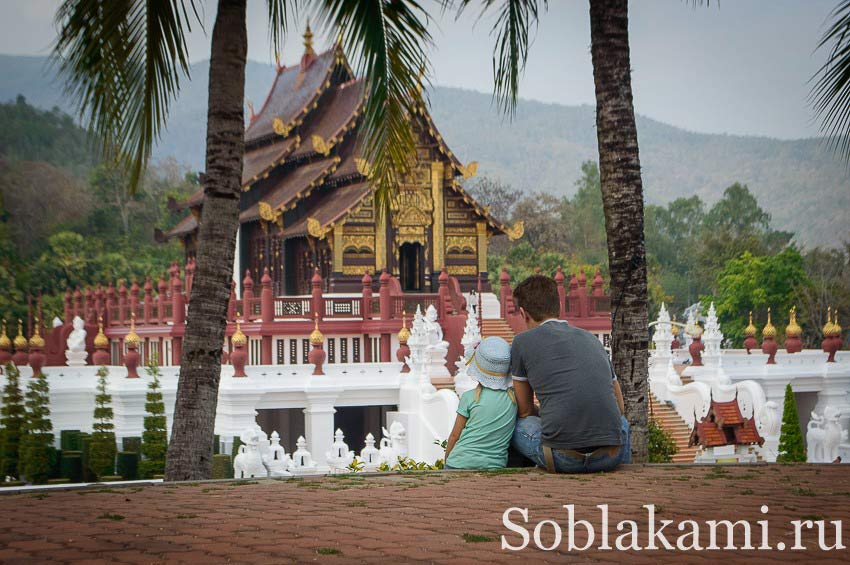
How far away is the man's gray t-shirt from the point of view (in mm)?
7344

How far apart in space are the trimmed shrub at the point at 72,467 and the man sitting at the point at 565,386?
1243cm

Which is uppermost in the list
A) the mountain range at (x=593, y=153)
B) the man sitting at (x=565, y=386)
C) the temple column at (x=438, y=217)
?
the mountain range at (x=593, y=153)

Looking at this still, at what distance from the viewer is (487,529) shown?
5988 millimetres

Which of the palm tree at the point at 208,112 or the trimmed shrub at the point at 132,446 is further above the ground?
the palm tree at the point at 208,112

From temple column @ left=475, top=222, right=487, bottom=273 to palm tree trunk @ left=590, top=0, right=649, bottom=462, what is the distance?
849 inches

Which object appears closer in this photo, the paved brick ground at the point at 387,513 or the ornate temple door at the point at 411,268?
the paved brick ground at the point at 387,513

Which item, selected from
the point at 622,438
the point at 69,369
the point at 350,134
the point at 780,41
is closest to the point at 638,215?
the point at 622,438

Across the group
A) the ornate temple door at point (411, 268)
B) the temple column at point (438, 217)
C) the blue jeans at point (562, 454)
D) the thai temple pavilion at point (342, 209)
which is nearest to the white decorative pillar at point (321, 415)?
the thai temple pavilion at point (342, 209)

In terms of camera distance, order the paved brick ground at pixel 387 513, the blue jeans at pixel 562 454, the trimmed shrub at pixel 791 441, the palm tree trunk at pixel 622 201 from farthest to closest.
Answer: the trimmed shrub at pixel 791 441
the palm tree trunk at pixel 622 201
the blue jeans at pixel 562 454
the paved brick ground at pixel 387 513

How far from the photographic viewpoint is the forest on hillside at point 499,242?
49469mm

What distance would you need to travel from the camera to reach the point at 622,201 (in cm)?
1030

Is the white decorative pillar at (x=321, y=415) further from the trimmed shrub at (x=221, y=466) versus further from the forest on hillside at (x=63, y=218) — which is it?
the forest on hillside at (x=63, y=218)

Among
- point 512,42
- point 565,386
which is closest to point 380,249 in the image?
point 512,42

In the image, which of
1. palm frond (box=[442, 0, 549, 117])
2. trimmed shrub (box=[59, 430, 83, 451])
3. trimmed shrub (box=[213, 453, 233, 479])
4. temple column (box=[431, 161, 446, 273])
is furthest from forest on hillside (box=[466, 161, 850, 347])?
palm frond (box=[442, 0, 549, 117])
